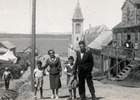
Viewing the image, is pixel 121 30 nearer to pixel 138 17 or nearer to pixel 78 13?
pixel 138 17

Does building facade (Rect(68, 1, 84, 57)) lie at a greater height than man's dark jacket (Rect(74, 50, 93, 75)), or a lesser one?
greater

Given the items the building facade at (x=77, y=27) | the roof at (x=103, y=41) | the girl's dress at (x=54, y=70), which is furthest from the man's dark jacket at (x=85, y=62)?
the building facade at (x=77, y=27)

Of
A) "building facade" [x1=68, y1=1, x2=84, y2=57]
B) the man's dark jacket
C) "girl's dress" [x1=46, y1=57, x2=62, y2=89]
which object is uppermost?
"building facade" [x1=68, y1=1, x2=84, y2=57]

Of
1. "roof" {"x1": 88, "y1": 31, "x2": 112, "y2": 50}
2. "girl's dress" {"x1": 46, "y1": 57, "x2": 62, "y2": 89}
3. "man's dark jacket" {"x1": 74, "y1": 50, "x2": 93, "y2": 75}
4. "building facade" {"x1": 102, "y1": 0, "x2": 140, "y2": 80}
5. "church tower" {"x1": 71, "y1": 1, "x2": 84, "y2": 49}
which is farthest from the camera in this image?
"church tower" {"x1": 71, "y1": 1, "x2": 84, "y2": 49}

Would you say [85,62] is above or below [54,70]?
above

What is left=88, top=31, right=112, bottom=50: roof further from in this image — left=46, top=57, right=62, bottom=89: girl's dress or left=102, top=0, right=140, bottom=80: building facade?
left=46, top=57, right=62, bottom=89: girl's dress

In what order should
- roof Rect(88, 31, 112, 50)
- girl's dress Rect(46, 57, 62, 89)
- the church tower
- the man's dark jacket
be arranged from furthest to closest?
the church tower
roof Rect(88, 31, 112, 50)
girl's dress Rect(46, 57, 62, 89)
the man's dark jacket

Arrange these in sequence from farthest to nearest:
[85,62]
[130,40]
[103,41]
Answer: [103,41] → [130,40] → [85,62]

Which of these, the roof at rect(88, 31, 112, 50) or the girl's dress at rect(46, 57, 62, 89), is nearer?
the girl's dress at rect(46, 57, 62, 89)

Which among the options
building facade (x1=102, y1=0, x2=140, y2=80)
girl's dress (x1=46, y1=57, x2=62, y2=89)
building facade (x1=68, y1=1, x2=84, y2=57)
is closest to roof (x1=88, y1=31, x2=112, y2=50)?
building facade (x1=102, y1=0, x2=140, y2=80)

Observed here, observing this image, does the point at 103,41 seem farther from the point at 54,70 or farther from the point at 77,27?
the point at 77,27

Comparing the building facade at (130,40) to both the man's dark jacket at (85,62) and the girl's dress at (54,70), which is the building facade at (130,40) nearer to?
the girl's dress at (54,70)

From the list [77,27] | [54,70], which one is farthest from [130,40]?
[77,27]

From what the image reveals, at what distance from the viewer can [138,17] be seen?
26031 mm
